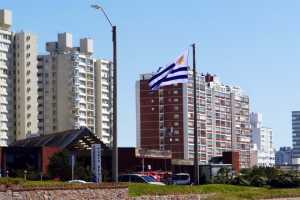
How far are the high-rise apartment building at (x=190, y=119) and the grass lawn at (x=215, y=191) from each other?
110874 mm

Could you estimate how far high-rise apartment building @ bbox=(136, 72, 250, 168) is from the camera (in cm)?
15925

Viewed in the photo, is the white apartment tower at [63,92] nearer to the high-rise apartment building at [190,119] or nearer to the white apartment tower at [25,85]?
the white apartment tower at [25,85]

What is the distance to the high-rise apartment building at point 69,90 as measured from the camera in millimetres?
165000

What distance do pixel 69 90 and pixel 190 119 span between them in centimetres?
2831

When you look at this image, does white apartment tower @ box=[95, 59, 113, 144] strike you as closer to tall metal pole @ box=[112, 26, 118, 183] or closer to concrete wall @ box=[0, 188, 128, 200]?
tall metal pole @ box=[112, 26, 118, 183]

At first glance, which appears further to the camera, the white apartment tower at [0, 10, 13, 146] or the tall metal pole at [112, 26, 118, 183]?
the white apartment tower at [0, 10, 13, 146]

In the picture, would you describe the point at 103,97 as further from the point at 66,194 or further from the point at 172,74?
the point at 66,194

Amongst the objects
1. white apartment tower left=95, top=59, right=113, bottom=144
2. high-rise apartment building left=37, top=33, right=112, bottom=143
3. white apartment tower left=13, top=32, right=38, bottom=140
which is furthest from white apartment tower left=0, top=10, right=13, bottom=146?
white apartment tower left=95, top=59, right=113, bottom=144

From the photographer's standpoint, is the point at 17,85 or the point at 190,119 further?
the point at 190,119

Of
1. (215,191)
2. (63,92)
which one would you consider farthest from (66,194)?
Answer: (63,92)

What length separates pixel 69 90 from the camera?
166750mm

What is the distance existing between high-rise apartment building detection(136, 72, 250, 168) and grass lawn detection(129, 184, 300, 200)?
110874 millimetres

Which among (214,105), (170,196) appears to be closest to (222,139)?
(214,105)

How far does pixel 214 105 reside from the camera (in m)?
176
